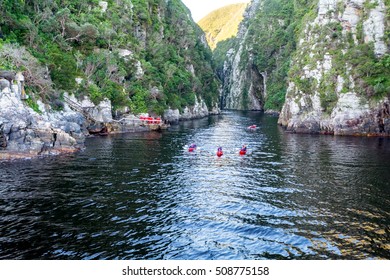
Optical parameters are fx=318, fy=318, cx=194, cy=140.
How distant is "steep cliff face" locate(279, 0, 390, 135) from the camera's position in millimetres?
54781

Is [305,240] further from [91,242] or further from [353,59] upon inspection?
[353,59]

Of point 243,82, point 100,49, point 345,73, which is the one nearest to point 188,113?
point 100,49

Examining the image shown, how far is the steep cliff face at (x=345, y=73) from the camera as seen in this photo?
54.8 meters

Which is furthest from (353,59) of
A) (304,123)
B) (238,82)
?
(238,82)

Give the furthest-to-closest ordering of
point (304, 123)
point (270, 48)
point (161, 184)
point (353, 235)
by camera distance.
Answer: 1. point (270, 48)
2. point (304, 123)
3. point (161, 184)
4. point (353, 235)

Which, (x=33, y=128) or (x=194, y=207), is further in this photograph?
(x=33, y=128)

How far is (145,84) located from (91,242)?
58.7m

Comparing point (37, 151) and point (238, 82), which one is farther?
point (238, 82)

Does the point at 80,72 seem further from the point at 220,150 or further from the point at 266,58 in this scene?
the point at 266,58

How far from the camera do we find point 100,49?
212 feet

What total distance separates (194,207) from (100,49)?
177 feet

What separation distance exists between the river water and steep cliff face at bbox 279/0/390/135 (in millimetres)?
22584

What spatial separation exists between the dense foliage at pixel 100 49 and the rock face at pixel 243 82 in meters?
57.2

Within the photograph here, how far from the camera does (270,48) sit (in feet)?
418
